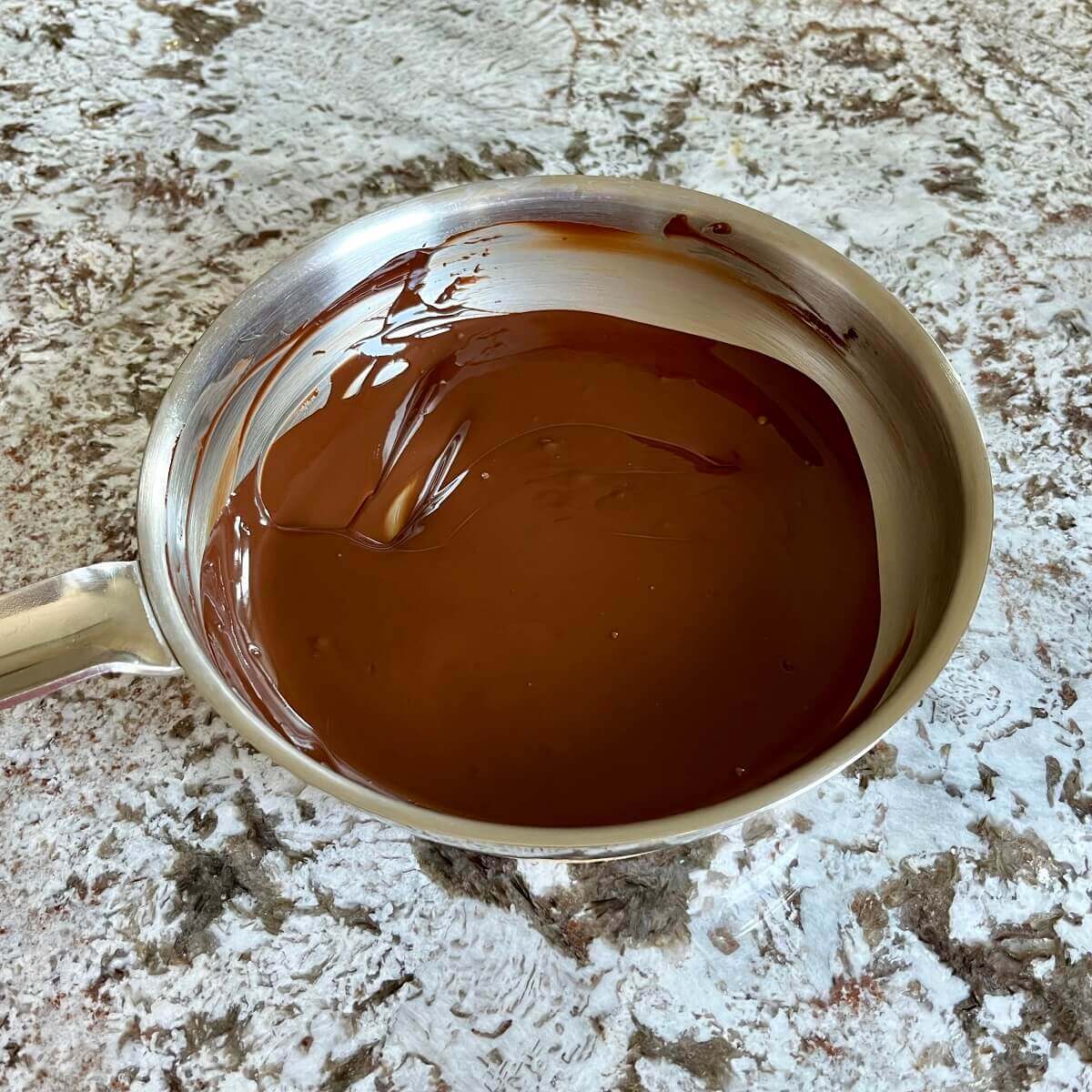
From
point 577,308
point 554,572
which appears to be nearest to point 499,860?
point 554,572

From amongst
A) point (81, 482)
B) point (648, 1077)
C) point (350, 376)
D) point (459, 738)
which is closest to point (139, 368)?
point (81, 482)

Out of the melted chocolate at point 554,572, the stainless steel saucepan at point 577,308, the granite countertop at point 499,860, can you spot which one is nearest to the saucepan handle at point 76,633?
the stainless steel saucepan at point 577,308

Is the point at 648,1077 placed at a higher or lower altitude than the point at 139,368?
lower

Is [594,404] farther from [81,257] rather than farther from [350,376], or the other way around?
[81,257]

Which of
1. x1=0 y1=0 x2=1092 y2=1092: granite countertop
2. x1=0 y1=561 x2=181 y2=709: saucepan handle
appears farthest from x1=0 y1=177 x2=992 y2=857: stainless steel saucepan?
x1=0 y1=0 x2=1092 y2=1092: granite countertop

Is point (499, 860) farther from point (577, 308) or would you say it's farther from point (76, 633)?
point (577, 308)

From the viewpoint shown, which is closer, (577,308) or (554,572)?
(554,572)

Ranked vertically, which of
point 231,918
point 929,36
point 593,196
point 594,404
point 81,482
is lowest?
point 231,918
